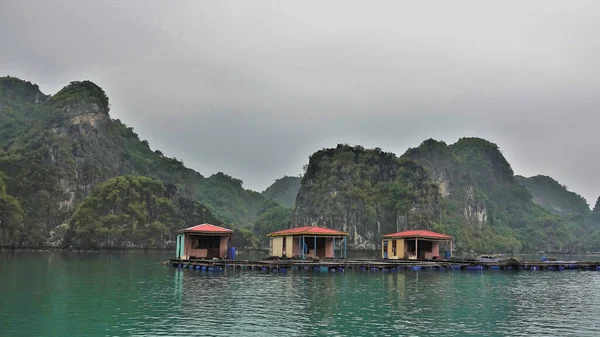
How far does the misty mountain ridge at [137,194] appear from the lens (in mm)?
117500

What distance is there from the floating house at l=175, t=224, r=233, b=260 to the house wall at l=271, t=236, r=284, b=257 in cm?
721

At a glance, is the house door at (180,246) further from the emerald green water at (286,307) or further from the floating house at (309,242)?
the emerald green water at (286,307)

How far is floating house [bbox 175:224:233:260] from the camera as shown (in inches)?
2083

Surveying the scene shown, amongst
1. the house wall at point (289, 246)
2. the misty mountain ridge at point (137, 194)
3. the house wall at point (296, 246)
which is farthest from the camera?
the misty mountain ridge at point (137, 194)

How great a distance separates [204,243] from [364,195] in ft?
304

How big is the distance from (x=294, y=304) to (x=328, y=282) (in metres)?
11.7

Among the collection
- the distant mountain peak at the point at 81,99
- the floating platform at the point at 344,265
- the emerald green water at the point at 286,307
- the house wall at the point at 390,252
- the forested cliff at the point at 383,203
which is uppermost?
the distant mountain peak at the point at 81,99

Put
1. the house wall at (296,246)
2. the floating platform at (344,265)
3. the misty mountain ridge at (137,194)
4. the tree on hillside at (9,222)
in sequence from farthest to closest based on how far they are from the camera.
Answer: the misty mountain ridge at (137,194) < the tree on hillside at (9,222) < the house wall at (296,246) < the floating platform at (344,265)

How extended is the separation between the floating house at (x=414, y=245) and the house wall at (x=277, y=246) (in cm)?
1329

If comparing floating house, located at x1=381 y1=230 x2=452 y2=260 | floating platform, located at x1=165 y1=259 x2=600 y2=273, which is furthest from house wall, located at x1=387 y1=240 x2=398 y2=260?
floating platform, located at x1=165 y1=259 x2=600 y2=273

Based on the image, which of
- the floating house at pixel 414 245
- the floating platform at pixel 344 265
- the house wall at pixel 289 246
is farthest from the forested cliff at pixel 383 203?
the house wall at pixel 289 246

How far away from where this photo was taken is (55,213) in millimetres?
120625

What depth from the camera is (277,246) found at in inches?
2393

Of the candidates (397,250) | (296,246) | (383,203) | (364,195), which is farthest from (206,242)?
(383,203)
